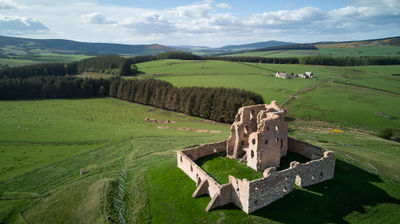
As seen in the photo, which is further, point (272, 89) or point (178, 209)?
point (272, 89)

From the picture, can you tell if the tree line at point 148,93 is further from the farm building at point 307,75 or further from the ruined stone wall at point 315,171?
the farm building at point 307,75

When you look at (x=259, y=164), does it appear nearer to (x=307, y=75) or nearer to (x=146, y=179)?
(x=146, y=179)

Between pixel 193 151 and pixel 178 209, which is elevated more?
pixel 193 151

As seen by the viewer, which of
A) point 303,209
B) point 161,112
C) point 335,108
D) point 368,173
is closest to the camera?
point 303,209

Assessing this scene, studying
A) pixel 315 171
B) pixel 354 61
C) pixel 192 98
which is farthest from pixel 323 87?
pixel 315 171

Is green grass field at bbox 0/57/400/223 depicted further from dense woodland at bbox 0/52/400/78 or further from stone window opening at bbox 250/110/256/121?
dense woodland at bbox 0/52/400/78

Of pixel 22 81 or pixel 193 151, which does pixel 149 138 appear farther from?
pixel 22 81

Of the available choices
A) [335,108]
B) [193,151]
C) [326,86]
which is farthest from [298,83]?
[193,151]
